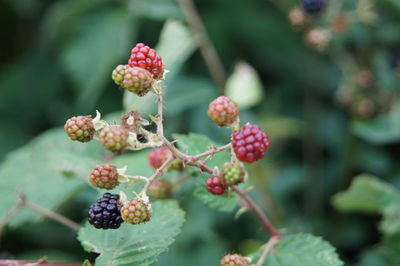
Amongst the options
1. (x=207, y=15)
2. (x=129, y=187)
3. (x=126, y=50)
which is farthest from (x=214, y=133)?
(x=129, y=187)

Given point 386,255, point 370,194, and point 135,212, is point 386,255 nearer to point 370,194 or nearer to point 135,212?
point 370,194

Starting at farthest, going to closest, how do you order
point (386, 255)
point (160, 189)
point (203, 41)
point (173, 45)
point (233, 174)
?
point (203, 41) < point (173, 45) < point (386, 255) < point (160, 189) < point (233, 174)

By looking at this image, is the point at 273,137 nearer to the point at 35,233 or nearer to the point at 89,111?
the point at 89,111

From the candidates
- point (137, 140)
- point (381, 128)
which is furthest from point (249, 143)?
point (381, 128)

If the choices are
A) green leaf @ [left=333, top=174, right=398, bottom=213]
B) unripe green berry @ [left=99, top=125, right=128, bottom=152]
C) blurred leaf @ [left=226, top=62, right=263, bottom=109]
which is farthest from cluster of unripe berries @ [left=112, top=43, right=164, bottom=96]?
blurred leaf @ [left=226, top=62, right=263, bottom=109]

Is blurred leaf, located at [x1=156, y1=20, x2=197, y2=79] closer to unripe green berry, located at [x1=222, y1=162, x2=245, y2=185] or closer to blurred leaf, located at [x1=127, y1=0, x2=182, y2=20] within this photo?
blurred leaf, located at [x1=127, y1=0, x2=182, y2=20]

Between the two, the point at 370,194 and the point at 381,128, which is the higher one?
the point at 381,128

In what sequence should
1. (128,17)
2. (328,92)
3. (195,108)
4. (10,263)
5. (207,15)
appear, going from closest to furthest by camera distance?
(10,263) → (128,17) → (195,108) → (328,92) → (207,15)
